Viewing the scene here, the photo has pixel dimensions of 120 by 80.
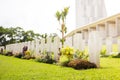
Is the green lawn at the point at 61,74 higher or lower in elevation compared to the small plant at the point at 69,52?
lower

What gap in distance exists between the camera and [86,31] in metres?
52.8

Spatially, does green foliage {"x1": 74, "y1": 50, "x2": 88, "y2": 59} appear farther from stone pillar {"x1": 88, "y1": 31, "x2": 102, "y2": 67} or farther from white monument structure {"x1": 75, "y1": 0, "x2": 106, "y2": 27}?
white monument structure {"x1": 75, "y1": 0, "x2": 106, "y2": 27}

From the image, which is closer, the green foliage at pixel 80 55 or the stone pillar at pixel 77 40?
the green foliage at pixel 80 55

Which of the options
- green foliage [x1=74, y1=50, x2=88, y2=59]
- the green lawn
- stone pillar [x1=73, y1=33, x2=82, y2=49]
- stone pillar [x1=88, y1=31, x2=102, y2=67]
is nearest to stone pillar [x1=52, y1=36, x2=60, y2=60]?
stone pillar [x1=73, y1=33, x2=82, y2=49]

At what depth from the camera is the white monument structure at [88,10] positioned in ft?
234

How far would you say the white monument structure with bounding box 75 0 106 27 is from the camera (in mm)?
71419

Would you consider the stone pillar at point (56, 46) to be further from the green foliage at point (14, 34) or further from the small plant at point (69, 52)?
the green foliage at point (14, 34)

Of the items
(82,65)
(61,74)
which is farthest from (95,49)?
(61,74)

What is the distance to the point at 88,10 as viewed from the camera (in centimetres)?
7612

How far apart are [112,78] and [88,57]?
4403 millimetres

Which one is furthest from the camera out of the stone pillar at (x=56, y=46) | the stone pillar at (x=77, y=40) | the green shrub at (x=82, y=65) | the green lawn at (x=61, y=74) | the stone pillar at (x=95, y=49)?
the stone pillar at (x=56, y=46)

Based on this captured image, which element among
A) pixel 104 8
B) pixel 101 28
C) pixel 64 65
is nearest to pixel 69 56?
pixel 64 65

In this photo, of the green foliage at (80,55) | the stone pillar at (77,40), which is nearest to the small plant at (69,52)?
the green foliage at (80,55)

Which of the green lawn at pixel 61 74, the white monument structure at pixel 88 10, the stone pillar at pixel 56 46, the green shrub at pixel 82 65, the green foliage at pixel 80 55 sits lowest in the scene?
the green lawn at pixel 61 74
